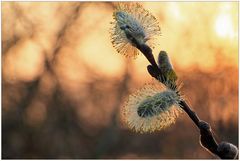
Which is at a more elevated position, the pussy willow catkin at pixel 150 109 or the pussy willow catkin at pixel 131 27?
the pussy willow catkin at pixel 131 27

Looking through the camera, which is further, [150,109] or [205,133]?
[150,109]

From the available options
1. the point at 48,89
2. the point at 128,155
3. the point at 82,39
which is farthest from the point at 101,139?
the point at 82,39

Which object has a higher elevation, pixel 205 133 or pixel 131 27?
pixel 131 27

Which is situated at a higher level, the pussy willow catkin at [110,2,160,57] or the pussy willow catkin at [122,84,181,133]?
the pussy willow catkin at [110,2,160,57]

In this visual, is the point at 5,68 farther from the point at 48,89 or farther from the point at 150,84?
the point at 150,84

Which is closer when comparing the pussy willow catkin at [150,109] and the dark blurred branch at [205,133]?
the dark blurred branch at [205,133]

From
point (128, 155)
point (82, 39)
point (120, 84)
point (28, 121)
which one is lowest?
point (128, 155)

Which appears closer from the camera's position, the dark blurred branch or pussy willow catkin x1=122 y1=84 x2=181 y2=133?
the dark blurred branch

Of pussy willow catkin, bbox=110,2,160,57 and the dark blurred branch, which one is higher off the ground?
pussy willow catkin, bbox=110,2,160,57
